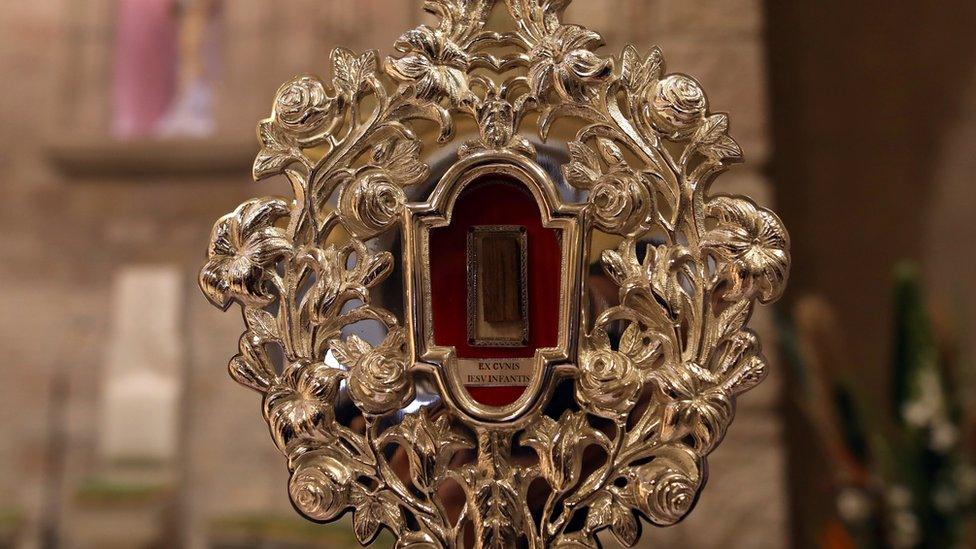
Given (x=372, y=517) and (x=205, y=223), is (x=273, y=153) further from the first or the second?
(x=205, y=223)

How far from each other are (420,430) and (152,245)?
1310 millimetres

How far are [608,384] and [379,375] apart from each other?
0.13m

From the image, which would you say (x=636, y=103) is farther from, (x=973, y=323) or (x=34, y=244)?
(x=34, y=244)

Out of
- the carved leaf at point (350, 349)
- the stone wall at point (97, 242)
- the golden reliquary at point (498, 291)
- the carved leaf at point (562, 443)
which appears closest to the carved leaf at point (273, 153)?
the golden reliquary at point (498, 291)

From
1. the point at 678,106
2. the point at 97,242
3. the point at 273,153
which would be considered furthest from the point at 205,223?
the point at 678,106

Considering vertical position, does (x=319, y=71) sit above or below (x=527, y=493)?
above

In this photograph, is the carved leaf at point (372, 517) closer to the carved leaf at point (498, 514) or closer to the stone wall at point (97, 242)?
the carved leaf at point (498, 514)

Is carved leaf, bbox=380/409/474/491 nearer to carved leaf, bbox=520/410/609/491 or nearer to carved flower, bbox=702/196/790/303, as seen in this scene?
carved leaf, bbox=520/410/609/491

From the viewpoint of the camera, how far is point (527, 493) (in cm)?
53

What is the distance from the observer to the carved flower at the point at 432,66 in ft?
1.79

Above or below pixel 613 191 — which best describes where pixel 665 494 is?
below

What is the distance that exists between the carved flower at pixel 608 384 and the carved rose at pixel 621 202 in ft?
0.24

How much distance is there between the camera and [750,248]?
0.52m

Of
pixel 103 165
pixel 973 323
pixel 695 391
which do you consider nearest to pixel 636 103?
→ pixel 695 391
